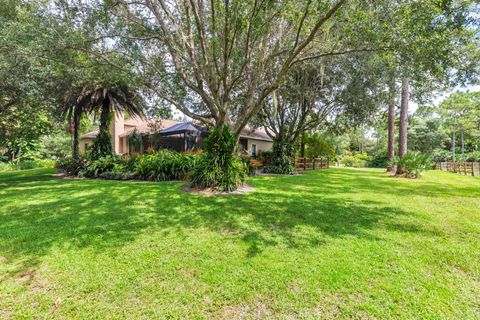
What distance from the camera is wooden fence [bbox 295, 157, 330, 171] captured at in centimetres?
1742

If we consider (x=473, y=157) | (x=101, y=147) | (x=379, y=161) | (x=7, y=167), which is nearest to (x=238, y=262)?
(x=101, y=147)

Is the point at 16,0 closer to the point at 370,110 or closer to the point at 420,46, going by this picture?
the point at 420,46

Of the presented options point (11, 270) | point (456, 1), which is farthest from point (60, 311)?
point (456, 1)

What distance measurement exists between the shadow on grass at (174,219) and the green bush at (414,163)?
7837mm

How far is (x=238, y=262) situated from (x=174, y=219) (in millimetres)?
2058

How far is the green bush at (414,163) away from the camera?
11836mm

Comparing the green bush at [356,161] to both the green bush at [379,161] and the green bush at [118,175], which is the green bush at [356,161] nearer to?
the green bush at [379,161]

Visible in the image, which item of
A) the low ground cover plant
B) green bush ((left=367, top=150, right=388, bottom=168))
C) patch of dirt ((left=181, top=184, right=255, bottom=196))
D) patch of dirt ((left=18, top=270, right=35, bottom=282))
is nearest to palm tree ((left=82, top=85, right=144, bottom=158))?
the low ground cover plant

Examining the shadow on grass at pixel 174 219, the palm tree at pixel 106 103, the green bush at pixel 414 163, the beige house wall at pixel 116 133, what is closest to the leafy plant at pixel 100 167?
the palm tree at pixel 106 103

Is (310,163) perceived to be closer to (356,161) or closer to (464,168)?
(464,168)

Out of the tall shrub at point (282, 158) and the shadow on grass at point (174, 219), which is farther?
the tall shrub at point (282, 158)

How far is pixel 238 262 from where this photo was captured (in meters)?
2.93

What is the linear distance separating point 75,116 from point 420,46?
46.2 feet

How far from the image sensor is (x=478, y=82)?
24.2 ft
